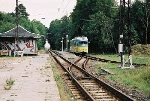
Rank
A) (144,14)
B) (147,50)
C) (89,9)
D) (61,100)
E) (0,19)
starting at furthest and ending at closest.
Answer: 1. (0,19)
2. (89,9)
3. (144,14)
4. (147,50)
5. (61,100)

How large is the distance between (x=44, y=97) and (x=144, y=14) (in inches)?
2321

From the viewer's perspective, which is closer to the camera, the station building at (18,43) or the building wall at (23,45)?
the station building at (18,43)

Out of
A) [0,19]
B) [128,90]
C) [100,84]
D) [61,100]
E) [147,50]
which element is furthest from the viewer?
[0,19]

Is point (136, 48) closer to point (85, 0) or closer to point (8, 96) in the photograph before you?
point (85, 0)

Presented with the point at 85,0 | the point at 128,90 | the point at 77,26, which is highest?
the point at 85,0

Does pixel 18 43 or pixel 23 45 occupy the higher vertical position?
pixel 18 43

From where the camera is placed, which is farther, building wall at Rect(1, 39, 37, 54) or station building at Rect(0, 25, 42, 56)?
building wall at Rect(1, 39, 37, 54)

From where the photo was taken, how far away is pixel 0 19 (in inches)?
5315

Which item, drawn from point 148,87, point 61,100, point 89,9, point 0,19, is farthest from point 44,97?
point 0,19

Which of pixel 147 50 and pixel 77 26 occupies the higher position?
pixel 77 26

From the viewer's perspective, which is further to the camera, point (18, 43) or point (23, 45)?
point (23, 45)

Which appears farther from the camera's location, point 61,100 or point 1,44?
point 1,44

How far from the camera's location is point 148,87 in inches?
573

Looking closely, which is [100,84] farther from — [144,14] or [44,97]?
[144,14]
